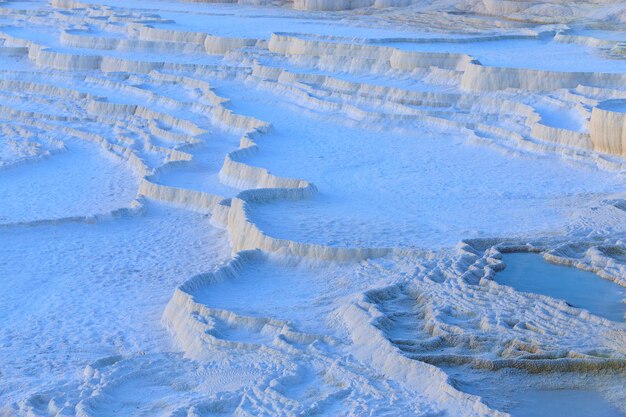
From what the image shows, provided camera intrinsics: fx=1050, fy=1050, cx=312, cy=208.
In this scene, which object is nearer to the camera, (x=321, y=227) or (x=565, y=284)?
(x=565, y=284)

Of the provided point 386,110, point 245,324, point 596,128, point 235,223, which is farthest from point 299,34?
point 245,324

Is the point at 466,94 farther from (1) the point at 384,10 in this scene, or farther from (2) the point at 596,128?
(1) the point at 384,10

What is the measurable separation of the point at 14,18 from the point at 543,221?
13.1m

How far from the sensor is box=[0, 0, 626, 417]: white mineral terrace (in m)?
4.20

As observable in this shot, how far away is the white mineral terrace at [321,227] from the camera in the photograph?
420 cm

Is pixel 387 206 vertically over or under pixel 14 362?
over

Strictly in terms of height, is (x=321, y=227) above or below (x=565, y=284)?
below

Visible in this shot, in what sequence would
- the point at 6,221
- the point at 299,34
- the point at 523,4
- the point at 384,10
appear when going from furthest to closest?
1. the point at 384,10
2. the point at 523,4
3. the point at 299,34
4. the point at 6,221

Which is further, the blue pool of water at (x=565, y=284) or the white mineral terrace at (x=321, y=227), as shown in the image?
the blue pool of water at (x=565, y=284)

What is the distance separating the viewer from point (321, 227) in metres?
5.96

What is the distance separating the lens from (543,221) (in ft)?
19.5

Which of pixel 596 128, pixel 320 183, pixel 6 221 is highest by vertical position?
pixel 596 128

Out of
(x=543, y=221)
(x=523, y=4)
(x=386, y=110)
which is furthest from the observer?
(x=523, y=4)

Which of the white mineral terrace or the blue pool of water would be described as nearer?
the white mineral terrace
